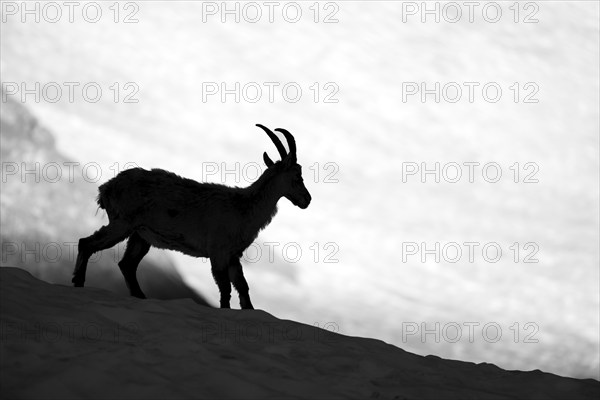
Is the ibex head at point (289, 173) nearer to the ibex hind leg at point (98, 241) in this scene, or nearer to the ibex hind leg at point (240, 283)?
the ibex hind leg at point (240, 283)

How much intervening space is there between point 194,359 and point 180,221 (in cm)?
404

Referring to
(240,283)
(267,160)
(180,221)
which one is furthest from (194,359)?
(267,160)

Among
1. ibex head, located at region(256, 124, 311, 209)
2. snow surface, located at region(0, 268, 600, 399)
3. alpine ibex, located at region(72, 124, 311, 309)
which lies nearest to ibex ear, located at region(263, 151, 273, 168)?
ibex head, located at region(256, 124, 311, 209)

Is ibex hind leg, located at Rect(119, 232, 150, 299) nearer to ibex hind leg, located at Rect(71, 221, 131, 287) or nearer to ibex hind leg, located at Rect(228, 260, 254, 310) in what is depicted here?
ibex hind leg, located at Rect(71, 221, 131, 287)

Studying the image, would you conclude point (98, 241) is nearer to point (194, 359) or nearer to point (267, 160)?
point (267, 160)

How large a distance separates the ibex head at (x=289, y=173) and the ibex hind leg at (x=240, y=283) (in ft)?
4.74

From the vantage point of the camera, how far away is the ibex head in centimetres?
1074

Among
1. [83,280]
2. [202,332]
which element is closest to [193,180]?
[83,280]

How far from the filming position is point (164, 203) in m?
9.95

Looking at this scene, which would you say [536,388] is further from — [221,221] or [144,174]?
[144,174]

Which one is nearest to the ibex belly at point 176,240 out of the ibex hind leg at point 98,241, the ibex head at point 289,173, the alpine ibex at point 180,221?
the alpine ibex at point 180,221

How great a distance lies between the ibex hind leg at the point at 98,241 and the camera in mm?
9461

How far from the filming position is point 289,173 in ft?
35.4

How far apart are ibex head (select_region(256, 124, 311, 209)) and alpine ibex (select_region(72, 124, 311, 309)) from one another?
57 cm
